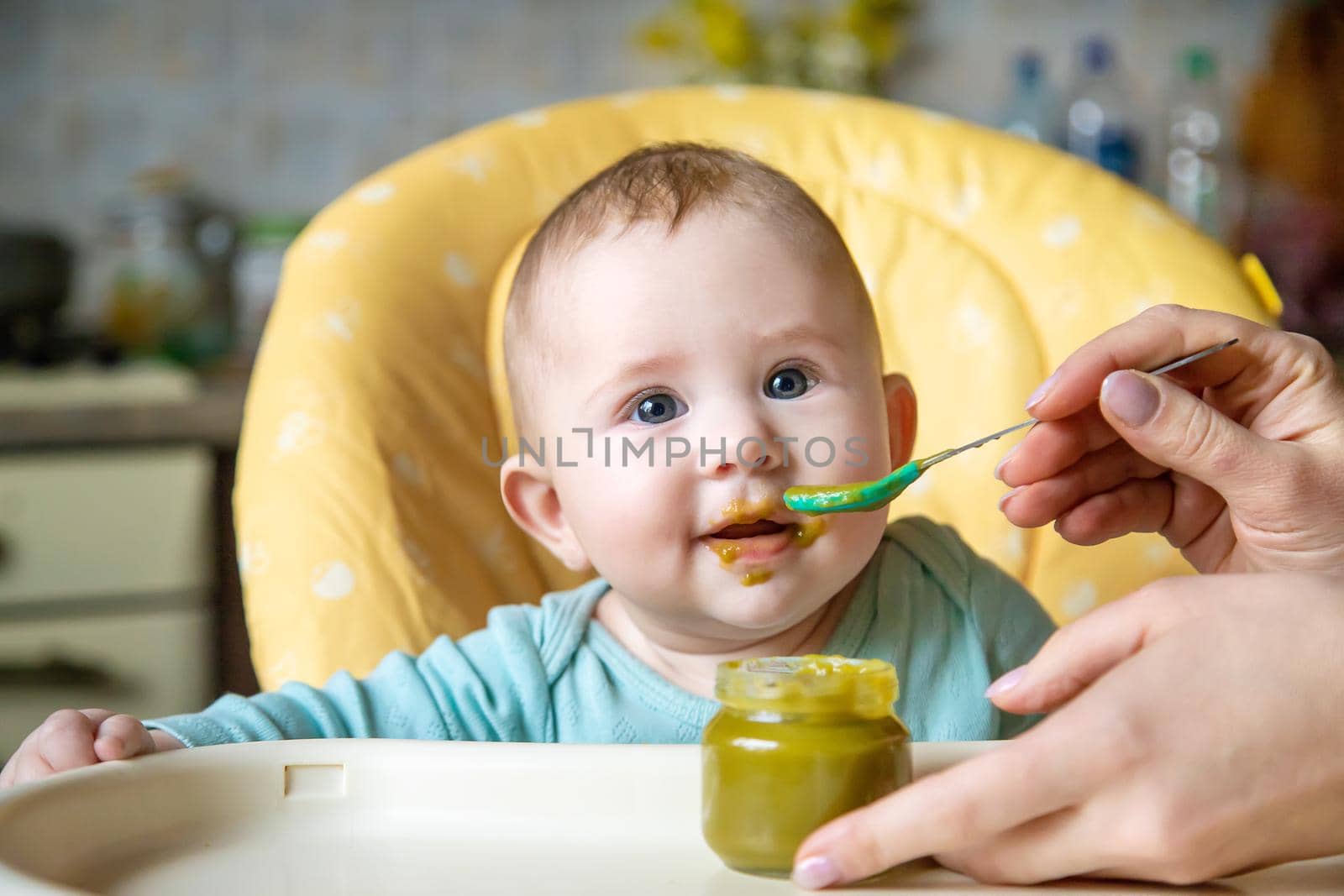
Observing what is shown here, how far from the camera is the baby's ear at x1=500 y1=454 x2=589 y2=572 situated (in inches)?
41.3

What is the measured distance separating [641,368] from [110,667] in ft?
5.22

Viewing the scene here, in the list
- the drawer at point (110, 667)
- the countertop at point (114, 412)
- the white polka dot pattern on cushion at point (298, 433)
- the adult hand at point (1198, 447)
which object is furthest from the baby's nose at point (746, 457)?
the drawer at point (110, 667)

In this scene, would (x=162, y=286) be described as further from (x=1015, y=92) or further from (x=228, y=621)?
(x=1015, y=92)

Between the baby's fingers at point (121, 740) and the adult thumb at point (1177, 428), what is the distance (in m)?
0.54

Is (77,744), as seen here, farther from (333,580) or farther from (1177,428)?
(1177,428)

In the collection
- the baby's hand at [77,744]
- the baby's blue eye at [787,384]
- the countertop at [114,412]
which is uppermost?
the baby's blue eye at [787,384]

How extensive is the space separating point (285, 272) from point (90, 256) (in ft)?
5.14

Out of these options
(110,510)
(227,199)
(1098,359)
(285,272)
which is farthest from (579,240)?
(227,199)

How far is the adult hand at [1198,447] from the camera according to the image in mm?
713

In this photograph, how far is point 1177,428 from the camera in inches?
27.8

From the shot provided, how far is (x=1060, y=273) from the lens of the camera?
1.35m

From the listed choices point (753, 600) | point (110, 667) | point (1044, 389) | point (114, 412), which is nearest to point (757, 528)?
point (753, 600)

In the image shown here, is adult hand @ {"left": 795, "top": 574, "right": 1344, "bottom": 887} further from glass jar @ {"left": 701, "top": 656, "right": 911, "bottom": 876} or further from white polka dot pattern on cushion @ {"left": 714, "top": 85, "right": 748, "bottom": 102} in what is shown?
white polka dot pattern on cushion @ {"left": 714, "top": 85, "right": 748, "bottom": 102}

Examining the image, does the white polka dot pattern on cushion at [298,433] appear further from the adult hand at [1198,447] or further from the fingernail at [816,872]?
the fingernail at [816,872]
